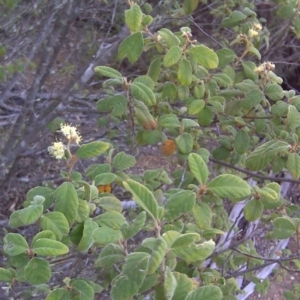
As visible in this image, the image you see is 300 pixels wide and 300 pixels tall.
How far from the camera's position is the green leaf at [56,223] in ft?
3.77

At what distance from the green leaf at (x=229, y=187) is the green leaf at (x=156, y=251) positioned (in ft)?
Answer: 0.91

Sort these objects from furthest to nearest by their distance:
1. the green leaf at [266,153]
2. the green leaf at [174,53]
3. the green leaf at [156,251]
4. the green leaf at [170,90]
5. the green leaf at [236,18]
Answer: the green leaf at [236,18]
the green leaf at [170,90]
the green leaf at [174,53]
the green leaf at [266,153]
the green leaf at [156,251]

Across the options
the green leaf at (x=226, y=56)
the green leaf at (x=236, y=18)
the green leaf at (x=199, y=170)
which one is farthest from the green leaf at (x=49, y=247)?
the green leaf at (x=236, y=18)

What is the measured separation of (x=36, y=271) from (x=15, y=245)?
0.24ft

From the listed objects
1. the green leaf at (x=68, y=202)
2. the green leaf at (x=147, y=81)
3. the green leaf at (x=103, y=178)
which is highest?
the green leaf at (x=68, y=202)

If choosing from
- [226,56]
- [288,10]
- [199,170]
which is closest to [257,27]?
[226,56]

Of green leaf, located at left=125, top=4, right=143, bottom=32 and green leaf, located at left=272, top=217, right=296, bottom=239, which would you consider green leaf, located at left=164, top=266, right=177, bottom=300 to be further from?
green leaf, located at left=125, top=4, right=143, bottom=32

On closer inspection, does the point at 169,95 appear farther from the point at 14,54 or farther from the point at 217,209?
the point at 14,54

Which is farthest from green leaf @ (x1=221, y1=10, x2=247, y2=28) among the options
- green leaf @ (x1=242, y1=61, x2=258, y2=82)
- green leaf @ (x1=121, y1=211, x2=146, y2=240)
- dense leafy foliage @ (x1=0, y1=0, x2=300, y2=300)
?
green leaf @ (x1=121, y1=211, x2=146, y2=240)

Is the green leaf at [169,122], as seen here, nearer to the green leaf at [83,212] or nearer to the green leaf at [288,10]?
the green leaf at [83,212]

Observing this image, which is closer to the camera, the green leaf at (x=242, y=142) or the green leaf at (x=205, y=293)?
the green leaf at (x=205, y=293)

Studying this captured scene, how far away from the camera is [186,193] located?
4.00ft

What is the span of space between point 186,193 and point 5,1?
198cm

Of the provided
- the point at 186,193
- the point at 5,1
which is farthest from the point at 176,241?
the point at 5,1
